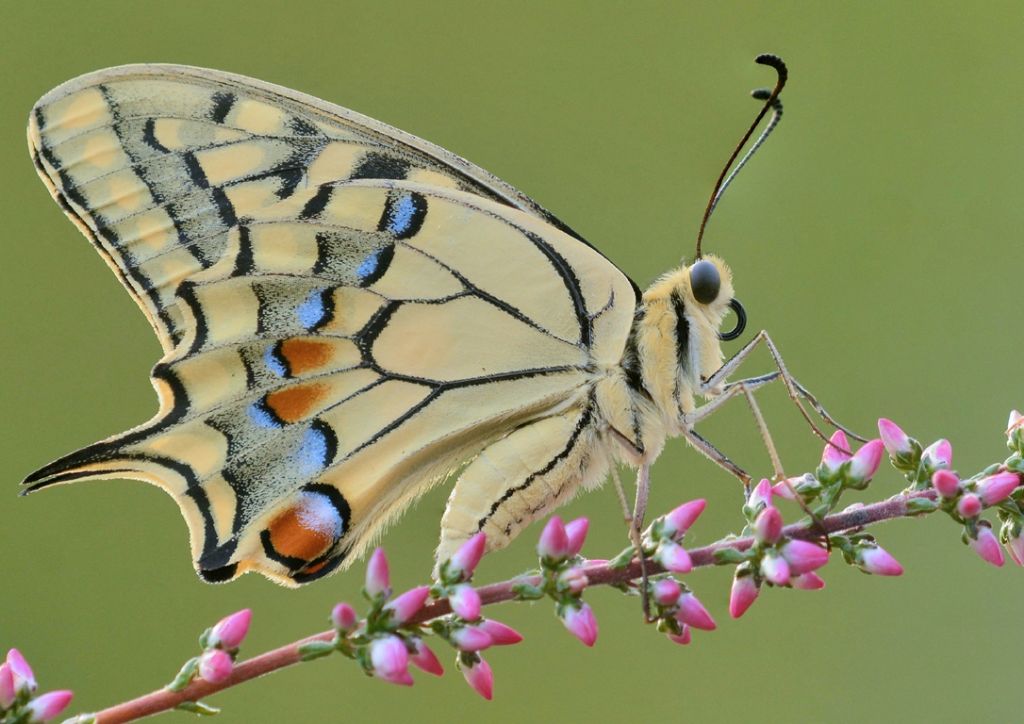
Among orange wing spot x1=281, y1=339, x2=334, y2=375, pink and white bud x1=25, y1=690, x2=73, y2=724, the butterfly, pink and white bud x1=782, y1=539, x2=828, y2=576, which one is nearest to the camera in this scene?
pink and white bud x1=25, y1=690, x2=73, y2=724

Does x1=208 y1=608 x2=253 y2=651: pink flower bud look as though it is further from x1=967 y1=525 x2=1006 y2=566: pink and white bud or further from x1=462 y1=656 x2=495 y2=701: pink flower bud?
x1=967 y1=525 x2=1006 y2=566: pink and white bud

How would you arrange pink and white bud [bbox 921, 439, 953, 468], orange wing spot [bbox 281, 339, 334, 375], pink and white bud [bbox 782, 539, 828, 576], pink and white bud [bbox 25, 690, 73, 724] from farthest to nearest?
orange wing spot [bbox 281, 339, 334, 375], pink and white bud [bbox 921, 439, 953, 468], pink and white bud [bbox 782, 539, 828, 576], pink and white bud [bbox 25, 690, 73, 724]

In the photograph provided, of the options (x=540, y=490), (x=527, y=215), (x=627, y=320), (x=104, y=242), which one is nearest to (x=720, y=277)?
(x=627, y=320)

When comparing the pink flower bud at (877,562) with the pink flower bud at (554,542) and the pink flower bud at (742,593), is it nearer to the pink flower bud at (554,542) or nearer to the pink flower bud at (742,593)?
the pink flower bud at (742,593)

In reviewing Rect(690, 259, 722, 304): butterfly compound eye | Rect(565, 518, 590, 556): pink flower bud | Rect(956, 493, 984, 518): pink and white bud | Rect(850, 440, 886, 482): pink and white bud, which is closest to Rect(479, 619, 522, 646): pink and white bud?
Rect(565, 518, 590, 556): pink flower bud

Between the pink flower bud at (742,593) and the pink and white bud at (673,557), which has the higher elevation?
the pink and white bud at (673,557)

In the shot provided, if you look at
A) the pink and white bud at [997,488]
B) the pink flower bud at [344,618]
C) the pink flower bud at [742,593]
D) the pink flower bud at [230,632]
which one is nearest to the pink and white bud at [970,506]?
the pink and white bud at [997,488]

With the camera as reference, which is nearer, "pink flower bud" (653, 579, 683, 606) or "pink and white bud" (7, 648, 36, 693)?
"pink and white bud" (7, 648, 36, 693)

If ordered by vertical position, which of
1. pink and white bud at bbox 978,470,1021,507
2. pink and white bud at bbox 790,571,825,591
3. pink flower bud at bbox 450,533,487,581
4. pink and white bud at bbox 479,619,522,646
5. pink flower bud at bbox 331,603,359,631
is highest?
pink and white bud at bbox 978,470,1021,507
